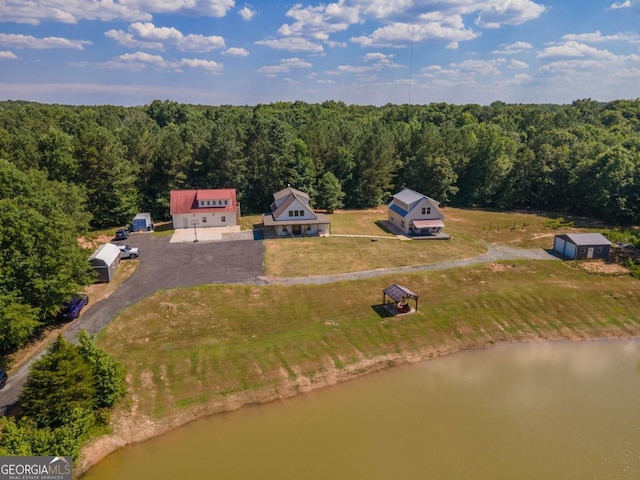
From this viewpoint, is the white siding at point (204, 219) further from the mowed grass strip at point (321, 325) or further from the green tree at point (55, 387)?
the green tree at point (55, 387)

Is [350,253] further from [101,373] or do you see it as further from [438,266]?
[101,373]

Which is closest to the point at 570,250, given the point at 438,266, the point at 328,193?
the point at 438,266

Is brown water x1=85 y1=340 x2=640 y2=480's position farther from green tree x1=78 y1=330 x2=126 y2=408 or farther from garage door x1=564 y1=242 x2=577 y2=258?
garage door x1=564 y1=242 x2=577 y2=258

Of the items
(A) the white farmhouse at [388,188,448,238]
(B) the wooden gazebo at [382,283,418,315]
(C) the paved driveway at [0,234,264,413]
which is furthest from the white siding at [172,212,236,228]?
(B) the wooden gazebo at [382,283,418,315]

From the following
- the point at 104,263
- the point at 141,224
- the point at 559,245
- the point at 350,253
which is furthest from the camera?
the point at 141,224

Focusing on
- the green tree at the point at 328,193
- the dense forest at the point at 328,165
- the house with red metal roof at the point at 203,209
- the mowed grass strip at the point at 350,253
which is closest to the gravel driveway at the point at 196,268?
the mowed grass strip at the point at 350,253

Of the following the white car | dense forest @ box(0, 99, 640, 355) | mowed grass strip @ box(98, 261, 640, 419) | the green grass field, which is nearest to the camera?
mowed grass strip @ box(98, 261, 640, 419)
